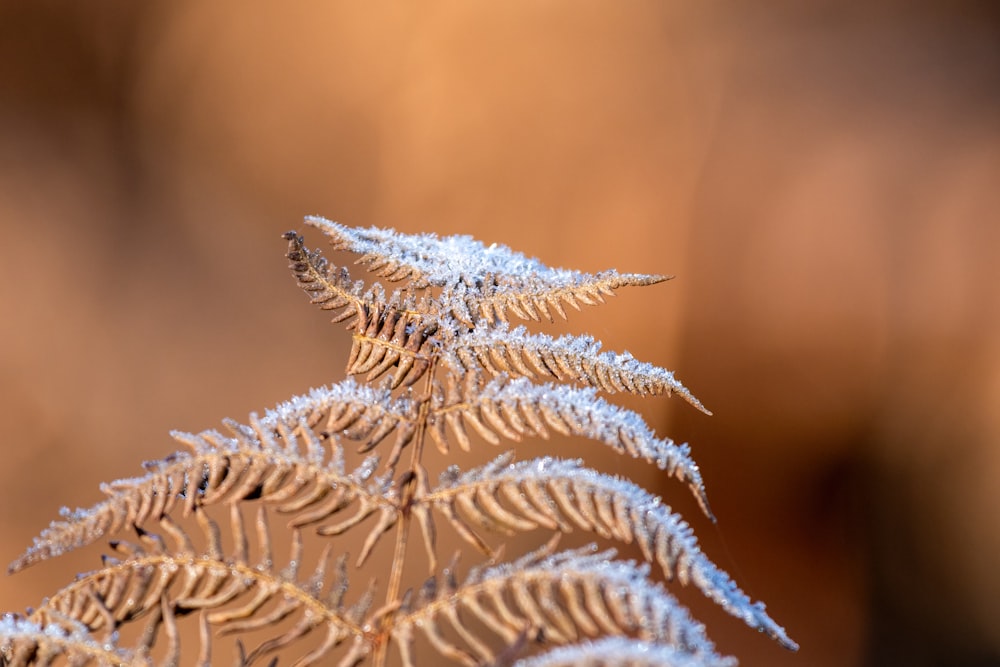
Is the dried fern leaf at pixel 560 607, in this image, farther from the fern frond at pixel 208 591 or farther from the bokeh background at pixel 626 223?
the bokeh background at pixel 626 223

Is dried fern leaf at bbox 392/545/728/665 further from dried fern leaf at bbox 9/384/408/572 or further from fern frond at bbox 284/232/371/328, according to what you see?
fern frond at bbox 284/232/371/328

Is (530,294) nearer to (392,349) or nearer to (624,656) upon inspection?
(392,349)

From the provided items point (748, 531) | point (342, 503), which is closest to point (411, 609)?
point (342, 503)

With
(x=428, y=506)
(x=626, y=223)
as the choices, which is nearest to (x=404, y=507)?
(x=428, y=506)

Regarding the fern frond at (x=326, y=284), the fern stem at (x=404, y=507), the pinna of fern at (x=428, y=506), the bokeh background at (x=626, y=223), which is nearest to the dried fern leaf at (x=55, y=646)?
the pinna of fern at (x=428, y=506)

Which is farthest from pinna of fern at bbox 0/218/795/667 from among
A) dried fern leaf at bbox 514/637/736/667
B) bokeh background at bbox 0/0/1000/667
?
bokeh background at bbox 0/0/1000/667

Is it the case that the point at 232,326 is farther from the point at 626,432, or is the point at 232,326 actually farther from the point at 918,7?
the point at 918,7
